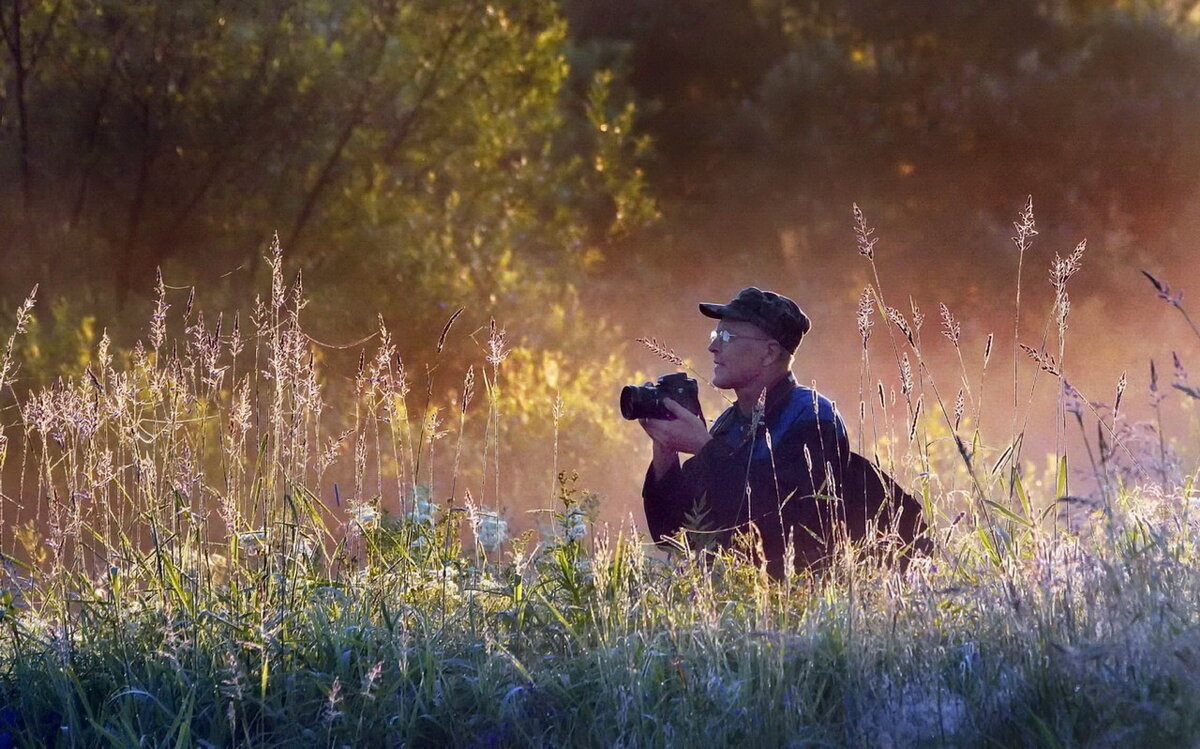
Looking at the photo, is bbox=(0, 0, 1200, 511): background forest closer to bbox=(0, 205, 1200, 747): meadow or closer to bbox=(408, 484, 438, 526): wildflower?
bbox=(408, 484, 438, 526): wildflower

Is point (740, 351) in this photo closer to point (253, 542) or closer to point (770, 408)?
point (770, 408)

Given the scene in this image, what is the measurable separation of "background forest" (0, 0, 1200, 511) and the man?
275cm

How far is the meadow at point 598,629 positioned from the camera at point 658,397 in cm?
62

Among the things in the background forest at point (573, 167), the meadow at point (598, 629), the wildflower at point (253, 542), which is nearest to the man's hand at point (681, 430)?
the meadow at point (598, 629)

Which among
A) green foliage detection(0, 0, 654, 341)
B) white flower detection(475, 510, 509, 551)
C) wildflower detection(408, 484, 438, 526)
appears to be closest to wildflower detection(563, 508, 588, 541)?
white flower detection(475, 510, 509, 551)

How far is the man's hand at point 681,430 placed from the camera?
454 centimetres

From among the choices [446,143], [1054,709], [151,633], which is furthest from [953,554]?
[446,143]

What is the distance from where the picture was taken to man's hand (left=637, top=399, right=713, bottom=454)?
4.54 metres

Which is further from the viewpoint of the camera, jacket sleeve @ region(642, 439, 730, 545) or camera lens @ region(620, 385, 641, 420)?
jacket sleeve @ region(642, 439, 730, 545)

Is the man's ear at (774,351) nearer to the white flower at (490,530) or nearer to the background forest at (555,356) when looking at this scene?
the background forest at (555,356)

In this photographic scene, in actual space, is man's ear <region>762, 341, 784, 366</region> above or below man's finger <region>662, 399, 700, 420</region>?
above

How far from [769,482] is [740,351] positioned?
0.52 meters

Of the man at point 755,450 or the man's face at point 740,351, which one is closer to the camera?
the man at point 755,450

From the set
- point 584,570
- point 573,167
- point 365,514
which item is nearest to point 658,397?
point 584,570
